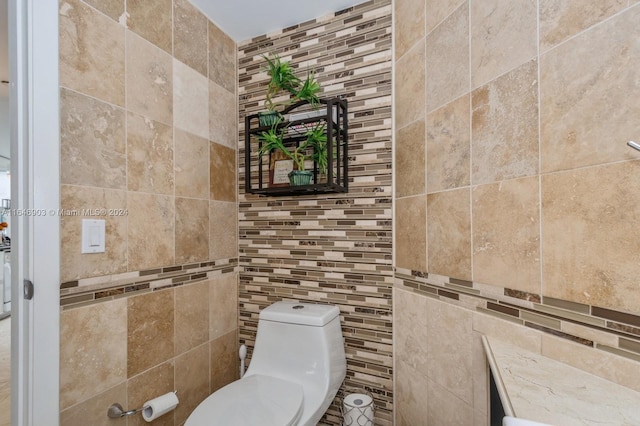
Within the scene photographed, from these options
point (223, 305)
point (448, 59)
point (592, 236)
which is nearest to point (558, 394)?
point (592, 236)

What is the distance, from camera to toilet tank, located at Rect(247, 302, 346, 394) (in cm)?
134

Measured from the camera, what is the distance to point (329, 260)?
1567 millimetres

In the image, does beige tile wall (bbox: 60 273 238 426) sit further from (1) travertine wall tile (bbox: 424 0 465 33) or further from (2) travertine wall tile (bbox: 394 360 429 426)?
(1) travertine wall tile (bbox: 424 0 465 33)

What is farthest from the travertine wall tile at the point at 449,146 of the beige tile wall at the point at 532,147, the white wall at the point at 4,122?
the white wall at the point at 4,122

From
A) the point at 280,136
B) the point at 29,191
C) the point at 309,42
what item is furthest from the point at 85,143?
the point at 309,42

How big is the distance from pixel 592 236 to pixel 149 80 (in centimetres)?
161

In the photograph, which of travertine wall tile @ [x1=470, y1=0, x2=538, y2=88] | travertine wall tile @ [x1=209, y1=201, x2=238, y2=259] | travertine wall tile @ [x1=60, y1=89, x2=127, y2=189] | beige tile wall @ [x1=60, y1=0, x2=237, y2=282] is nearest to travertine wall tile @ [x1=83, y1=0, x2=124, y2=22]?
beige tile wall @ [x1=60, y1=0, x2=237, y2=282]

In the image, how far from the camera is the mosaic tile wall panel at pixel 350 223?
144 centimetres

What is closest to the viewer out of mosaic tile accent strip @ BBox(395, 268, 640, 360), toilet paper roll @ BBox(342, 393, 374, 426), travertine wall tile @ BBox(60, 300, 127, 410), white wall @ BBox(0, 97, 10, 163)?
mosaic tile accent strip @ BBox(395, 268, 640, 360)

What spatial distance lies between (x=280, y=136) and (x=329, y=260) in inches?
28.0

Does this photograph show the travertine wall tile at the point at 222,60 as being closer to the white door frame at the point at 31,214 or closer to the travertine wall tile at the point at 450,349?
the white door frame at the point at 31,214

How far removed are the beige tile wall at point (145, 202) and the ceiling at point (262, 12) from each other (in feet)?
0.28

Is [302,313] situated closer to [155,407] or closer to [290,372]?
[290,372]

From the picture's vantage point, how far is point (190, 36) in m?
1.47
